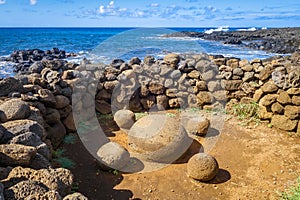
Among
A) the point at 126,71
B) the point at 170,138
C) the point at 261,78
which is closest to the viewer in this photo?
the point at 170,138

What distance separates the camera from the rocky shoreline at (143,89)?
5.90 meters

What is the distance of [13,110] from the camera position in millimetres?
4734

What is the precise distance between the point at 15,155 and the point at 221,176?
3703 millimetres

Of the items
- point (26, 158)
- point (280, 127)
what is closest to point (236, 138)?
point (280, 127)

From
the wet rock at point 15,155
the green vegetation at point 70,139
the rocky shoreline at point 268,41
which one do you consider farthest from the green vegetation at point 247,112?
the rocky shoreline at point 268,41

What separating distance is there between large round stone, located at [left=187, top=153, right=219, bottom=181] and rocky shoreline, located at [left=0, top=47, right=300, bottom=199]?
2.55 metres

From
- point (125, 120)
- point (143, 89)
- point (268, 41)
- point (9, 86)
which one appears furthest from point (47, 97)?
point (268, 41)

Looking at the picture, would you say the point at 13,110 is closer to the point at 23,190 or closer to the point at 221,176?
the point at 23,190

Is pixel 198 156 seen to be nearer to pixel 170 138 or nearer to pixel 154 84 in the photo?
pixel 170 138

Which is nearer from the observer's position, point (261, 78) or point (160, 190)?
point (160, 190)

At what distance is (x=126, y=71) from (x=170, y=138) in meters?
3.37

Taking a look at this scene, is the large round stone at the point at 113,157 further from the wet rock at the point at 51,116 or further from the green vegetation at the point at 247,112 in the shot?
the green vegetation at the point at 247,112

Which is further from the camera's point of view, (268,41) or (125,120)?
(268,41)

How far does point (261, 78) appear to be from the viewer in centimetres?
805
